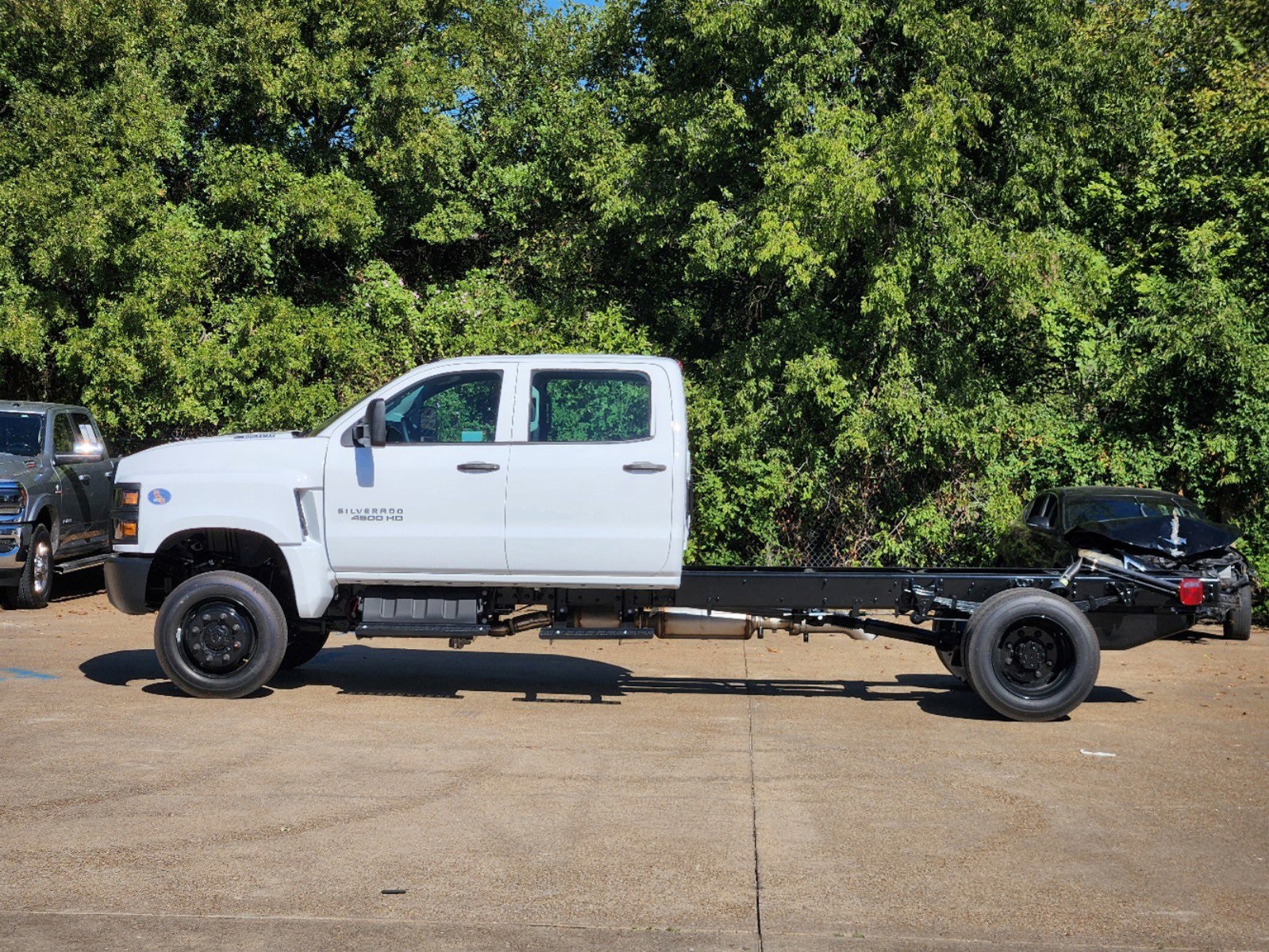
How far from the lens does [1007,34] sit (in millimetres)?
17688

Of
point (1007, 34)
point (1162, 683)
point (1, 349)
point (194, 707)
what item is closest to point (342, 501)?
point (194, 707)

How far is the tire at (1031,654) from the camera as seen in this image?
30.4 ft

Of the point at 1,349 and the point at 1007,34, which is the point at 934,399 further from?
the point at 1,349

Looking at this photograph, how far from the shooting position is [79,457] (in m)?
16.1

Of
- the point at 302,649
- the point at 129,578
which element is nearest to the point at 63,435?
the point at 302,649

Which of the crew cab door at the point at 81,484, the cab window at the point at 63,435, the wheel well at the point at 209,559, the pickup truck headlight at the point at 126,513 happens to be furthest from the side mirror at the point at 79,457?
the pickup truck headlight at the point at 126,513

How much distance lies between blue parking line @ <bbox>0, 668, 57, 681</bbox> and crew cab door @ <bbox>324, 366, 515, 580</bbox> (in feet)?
8.94

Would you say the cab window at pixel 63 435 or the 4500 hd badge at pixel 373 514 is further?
the cab window at pixel 63 435

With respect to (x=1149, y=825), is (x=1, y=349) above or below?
above

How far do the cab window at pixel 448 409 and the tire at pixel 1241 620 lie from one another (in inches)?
342

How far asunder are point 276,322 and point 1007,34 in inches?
407

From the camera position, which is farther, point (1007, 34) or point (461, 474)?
point (1007, 34)

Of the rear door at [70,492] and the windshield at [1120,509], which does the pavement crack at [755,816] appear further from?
the rear door at [70,492]

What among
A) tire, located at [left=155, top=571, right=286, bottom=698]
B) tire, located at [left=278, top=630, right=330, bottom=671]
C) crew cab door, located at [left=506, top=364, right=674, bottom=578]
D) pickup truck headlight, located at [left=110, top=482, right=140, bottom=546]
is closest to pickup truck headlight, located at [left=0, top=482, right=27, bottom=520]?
tire, located at [left=278, top=630, right=330, bottom=671]
